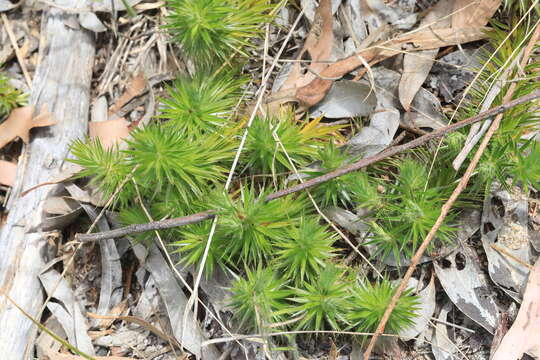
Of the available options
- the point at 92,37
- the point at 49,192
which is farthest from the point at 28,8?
the point at 49,192

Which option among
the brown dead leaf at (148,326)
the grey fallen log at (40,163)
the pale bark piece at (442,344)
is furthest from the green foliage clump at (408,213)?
the grey fallen log at (40,163)

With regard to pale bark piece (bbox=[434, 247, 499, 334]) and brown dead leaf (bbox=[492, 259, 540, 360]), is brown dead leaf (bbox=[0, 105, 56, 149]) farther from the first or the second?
brown dead leaf (bbox=[492, 259, 540, 360])

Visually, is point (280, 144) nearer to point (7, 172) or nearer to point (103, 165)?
point (103, 165)

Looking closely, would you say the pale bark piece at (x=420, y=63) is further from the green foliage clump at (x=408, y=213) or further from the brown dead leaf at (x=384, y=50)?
the green foliage clump at (x=408, y=213)

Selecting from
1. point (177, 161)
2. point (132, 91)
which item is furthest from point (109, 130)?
point (177, 161)

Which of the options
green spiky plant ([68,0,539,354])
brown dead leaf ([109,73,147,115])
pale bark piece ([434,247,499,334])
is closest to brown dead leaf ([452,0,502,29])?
green spiky plant ([68,0,539,354])
